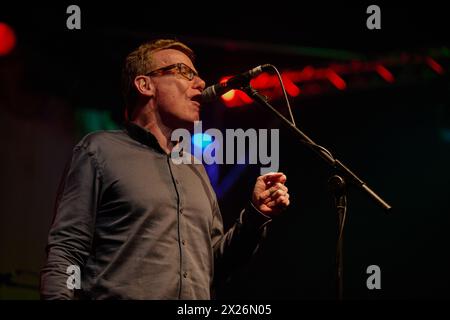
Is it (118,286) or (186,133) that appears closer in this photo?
(118,286)

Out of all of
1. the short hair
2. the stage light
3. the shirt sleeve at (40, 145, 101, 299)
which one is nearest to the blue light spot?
the stage light

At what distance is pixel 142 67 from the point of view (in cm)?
295

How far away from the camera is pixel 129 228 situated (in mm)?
2305

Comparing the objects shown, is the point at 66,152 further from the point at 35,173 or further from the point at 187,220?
the point at 187,220

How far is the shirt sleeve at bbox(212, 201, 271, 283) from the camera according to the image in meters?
2.62

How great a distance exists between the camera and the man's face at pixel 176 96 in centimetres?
279

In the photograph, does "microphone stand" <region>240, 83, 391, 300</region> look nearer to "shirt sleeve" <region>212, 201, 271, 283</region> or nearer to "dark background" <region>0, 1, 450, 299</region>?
"shirt sleeve" <region>212, 201, 271, 283</region>

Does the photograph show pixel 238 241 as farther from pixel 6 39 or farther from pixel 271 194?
pixel 6 39

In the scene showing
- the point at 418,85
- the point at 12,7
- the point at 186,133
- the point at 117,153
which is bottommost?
the point at 117,153

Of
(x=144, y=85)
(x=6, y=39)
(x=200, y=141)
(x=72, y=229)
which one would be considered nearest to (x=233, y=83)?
(x=144, y=85)

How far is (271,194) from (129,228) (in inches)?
26.0

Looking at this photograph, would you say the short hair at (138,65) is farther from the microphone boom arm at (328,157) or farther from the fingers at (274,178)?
the fingers at (274,178)

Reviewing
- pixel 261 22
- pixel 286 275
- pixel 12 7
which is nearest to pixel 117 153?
pixel 12 7
